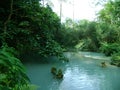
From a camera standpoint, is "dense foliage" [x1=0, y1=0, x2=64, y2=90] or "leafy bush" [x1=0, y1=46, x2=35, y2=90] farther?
"dense foliage" [x1=0, y1=0, x2=64, y2=90]

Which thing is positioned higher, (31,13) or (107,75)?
(31,13)

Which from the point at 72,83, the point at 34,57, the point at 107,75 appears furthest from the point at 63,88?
the point at 34,57

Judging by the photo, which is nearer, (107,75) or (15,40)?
(107,75)

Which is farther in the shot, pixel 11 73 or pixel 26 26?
pixel 26 26

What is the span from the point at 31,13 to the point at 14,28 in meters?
1.57

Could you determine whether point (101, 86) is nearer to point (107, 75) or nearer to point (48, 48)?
point (107, 75)

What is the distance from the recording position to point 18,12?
16.3m

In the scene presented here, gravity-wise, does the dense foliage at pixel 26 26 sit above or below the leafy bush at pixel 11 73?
above

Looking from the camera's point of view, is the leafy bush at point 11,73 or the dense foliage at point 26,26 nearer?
the leafy bush at point 11,73

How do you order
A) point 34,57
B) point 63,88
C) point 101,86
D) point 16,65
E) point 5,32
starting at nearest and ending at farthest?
point 16,65 → point 63,88 → point 101,86 → point 5,32 → point 34,57

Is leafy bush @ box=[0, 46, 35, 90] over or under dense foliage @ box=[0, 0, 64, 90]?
under

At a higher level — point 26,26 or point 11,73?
point 26,26

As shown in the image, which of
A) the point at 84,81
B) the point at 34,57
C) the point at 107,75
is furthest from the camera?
the point at 34,57

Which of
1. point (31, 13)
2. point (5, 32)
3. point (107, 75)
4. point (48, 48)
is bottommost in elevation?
point (107, 75)
